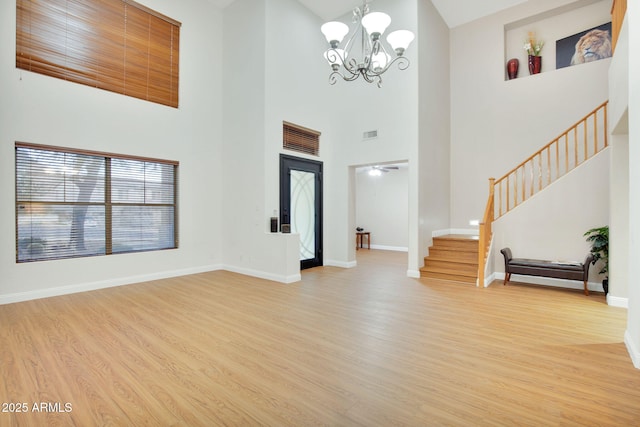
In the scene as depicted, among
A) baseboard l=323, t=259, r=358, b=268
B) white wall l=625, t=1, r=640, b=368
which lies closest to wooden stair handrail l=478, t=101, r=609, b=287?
white wall l=625, t=1, r=640, b=368

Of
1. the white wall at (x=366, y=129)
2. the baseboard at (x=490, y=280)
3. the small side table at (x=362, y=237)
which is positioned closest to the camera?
the baseboard at (x=490, y=280)

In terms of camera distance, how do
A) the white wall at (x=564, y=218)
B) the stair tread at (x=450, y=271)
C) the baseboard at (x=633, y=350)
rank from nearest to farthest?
1. the baseboard at (x=633, y=350)
2. the white wall at (x=564, y=218)
3. the stair tread at (x=450, y=271)

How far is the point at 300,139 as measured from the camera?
6.95 metres

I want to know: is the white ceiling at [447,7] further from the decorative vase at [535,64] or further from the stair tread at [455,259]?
the stair tread at [455,259]

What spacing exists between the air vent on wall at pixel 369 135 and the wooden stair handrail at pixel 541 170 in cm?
252

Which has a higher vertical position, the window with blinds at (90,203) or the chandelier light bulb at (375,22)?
the chandelier light bulb at (375,22)

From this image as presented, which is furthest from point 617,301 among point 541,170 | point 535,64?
point 535,64

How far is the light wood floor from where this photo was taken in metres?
2.03

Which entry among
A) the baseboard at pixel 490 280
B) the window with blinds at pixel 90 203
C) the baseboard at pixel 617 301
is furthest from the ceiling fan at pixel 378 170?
the baseboard at pixel 617 301

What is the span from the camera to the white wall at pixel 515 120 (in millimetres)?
5367

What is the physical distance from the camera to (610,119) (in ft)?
14.2

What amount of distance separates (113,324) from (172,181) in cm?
333

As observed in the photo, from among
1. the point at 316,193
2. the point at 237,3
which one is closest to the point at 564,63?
the point at 316,193

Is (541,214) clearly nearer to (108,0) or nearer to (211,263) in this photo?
(211,263)
